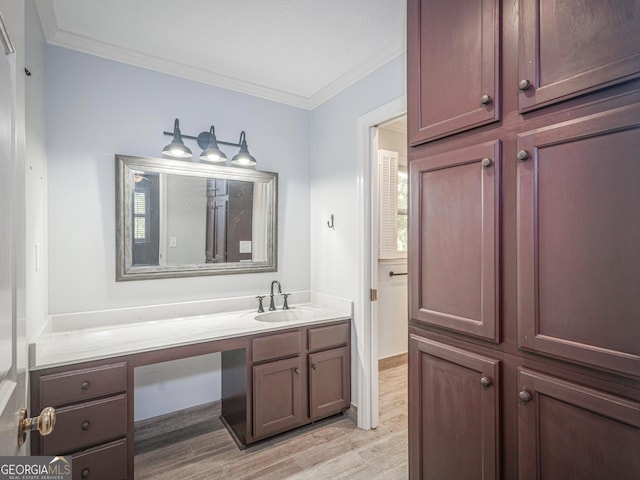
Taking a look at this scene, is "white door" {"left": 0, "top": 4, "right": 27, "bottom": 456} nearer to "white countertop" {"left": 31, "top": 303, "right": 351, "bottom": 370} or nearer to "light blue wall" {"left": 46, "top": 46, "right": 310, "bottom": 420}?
"white countertop" {"left": 31, "top": 303, "right": 351, "bottom": 370}

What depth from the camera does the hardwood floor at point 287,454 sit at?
6.34ft

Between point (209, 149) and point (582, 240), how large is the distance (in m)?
2.23

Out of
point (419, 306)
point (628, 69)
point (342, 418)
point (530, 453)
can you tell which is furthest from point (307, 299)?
point (628, 69)

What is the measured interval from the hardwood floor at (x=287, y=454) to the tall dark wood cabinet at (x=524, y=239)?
809 mm

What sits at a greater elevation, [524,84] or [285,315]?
[524,84]

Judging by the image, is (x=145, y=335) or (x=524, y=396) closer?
(x=524, y=396)

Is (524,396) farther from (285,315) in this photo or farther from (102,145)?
(102,145)

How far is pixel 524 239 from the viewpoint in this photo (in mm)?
978

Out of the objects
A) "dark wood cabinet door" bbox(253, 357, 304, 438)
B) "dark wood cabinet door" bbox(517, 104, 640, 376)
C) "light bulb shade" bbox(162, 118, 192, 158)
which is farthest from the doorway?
"dark wood cabinet door" bbox(517, 104, 640, 376)

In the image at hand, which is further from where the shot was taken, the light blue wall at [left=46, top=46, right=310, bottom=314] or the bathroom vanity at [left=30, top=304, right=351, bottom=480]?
the light blue wall at [left=46, top=46, right=310, bottom=314]

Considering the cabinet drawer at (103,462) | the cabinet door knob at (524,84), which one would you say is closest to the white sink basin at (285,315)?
the cabinet drawer at (103,462)

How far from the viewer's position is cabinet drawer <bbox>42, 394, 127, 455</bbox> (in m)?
1.58

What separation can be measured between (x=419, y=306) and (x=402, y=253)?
2266 mm

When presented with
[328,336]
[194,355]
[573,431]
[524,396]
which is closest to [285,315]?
[328,336]
